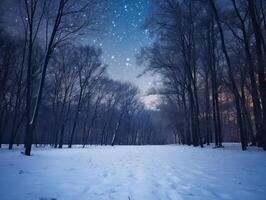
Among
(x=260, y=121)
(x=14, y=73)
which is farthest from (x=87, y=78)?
(x=260, y=121)

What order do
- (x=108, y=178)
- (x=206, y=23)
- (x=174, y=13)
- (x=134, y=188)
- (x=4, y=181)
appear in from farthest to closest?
(x=174, y=13)
(x=206, y=23)
(x=108, y=178)
(x=4, y=181)
(x=134, y=188)

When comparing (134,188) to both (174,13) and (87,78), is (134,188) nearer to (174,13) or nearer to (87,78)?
(174,13)

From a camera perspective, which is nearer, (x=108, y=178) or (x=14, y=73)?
(x=108, y=178)

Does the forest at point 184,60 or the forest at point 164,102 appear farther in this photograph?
the forest at point 184,60

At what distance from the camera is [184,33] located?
22484 millimetres

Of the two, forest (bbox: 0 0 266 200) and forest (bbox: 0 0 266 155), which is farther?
forest (bbox: 0 0 266 155)

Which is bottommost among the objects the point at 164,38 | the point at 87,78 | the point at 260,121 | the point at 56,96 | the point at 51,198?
the point at 51,198

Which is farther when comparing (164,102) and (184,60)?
(164,102)

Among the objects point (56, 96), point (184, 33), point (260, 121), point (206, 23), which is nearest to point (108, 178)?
point (260, 121)

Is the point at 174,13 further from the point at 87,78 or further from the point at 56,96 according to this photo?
the point at 56,96

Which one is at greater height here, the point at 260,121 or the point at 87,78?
the point at 87,78

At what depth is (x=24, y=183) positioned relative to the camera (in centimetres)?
547

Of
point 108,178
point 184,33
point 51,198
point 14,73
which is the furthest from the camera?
point 14,73

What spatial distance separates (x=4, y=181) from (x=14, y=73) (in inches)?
982
